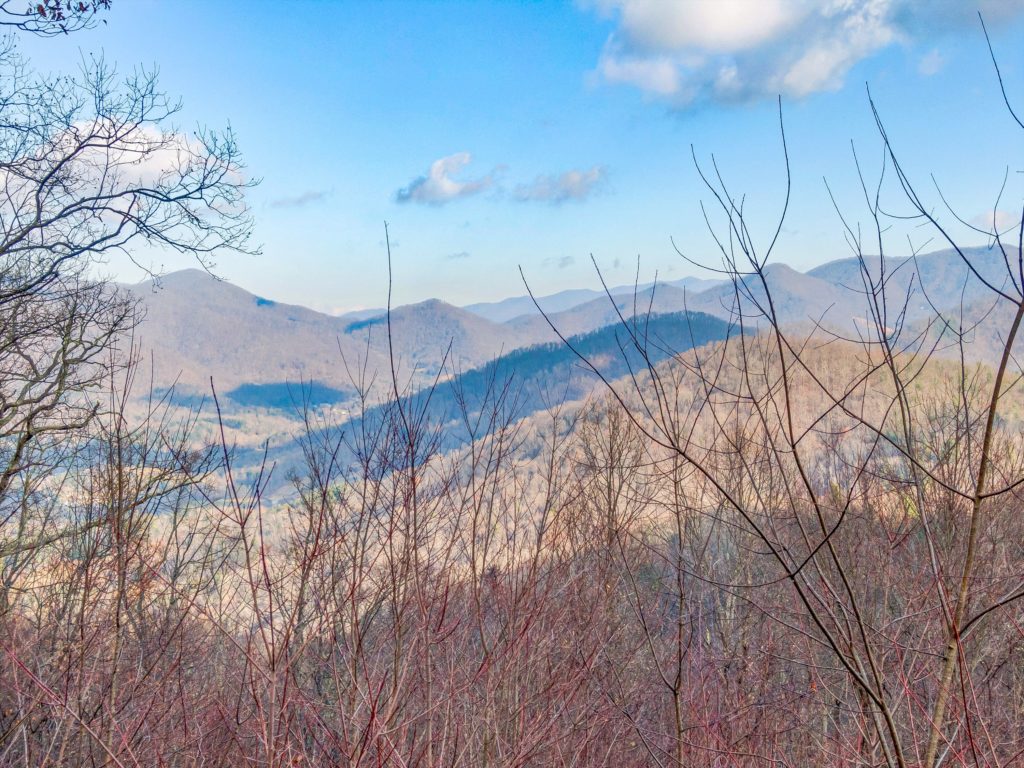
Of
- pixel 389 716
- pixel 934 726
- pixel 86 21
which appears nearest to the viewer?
pixel 934 726

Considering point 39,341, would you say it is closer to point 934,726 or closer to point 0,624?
point 0,624

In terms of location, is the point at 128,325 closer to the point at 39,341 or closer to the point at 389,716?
the point at 39,341

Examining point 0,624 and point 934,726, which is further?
point 0,624

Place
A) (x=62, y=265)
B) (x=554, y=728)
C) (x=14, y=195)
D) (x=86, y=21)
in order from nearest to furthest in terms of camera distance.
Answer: (x=86, y=21), (x=554, y=728), (x=14, y=195), (x=62, y=265)

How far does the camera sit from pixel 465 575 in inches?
252

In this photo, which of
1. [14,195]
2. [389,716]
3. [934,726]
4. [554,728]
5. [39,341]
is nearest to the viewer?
[934,726]

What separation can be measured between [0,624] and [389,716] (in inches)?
225

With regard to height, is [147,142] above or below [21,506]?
above

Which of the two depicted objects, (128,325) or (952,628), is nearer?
(952,628)

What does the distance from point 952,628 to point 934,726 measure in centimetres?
26

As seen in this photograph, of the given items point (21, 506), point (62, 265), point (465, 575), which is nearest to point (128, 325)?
point (62, 265)

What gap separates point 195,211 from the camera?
30.2 feet

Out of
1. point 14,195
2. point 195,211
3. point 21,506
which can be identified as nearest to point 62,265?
point 14,195

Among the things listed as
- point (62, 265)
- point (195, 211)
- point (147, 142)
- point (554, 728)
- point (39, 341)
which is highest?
point (147, 142)
